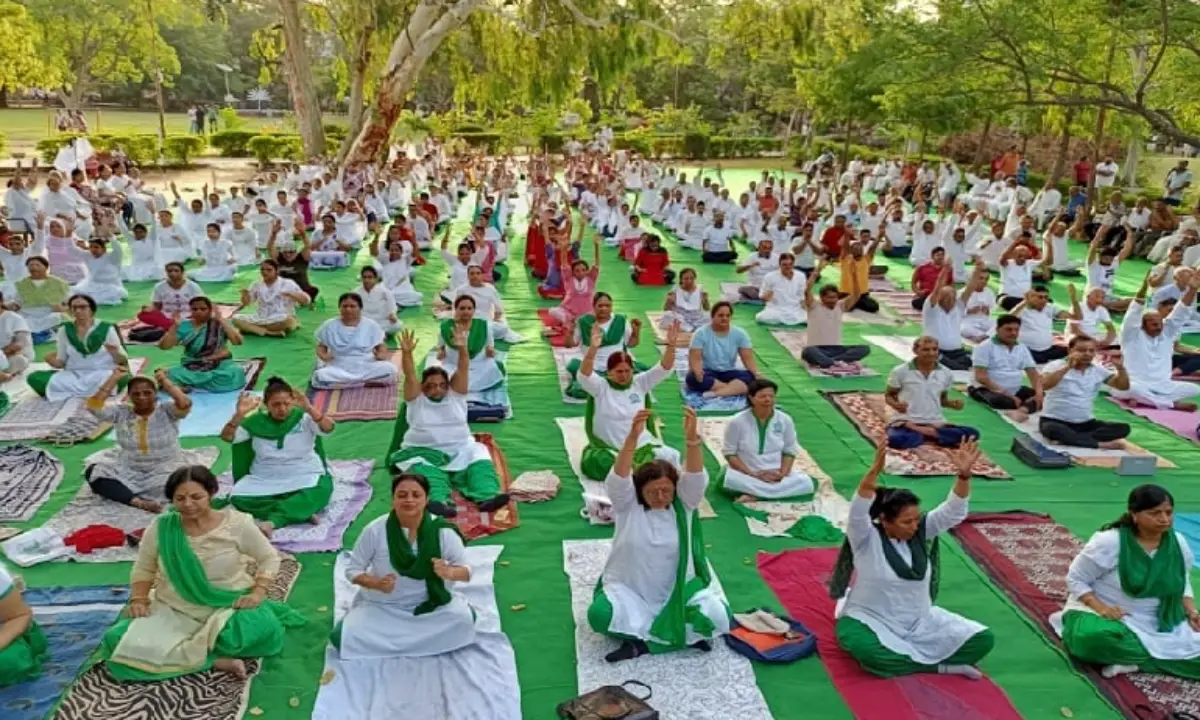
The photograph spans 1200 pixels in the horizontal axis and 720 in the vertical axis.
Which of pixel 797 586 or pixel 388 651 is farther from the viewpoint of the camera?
pixel 797 586

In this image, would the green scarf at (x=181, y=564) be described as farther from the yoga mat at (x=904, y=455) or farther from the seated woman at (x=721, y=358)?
the seated woman at (x=721, y=358)

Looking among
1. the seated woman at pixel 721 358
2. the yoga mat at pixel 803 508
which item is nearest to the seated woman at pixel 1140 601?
the yoga mat at pixel 803 508

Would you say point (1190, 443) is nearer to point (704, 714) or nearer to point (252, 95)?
point (704, 714)

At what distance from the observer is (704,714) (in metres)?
3.95

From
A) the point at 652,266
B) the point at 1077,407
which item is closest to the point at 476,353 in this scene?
the point at 1077,407

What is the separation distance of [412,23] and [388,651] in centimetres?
1723

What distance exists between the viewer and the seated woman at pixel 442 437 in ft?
19.8

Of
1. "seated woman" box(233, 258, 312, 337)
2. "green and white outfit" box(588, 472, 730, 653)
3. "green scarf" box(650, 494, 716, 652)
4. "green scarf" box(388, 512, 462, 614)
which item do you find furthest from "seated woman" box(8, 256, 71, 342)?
"green scarf" box(650, 494, 716, 652)

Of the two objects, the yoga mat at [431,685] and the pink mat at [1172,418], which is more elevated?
the pink mat at [1172,418]

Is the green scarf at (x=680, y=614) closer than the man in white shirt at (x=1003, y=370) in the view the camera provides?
Yes

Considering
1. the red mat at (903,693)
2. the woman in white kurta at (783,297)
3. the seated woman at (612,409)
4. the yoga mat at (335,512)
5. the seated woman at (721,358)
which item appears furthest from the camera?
the woman in white kurta at (783,297)

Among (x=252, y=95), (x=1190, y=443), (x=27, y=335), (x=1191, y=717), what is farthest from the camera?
(x=252, y=95)

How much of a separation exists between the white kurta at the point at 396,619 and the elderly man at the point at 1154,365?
622 cm

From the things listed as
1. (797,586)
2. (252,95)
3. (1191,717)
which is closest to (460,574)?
(797,586)
